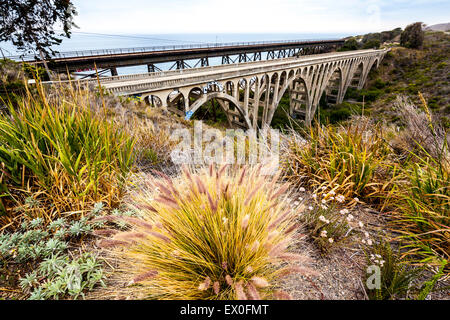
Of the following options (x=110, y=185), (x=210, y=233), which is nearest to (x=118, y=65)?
(x=110, y=185)

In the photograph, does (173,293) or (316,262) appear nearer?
(173,293)

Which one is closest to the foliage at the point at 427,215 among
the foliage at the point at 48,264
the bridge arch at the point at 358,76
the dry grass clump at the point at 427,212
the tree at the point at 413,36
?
the dry grass clump at the point at 427,212

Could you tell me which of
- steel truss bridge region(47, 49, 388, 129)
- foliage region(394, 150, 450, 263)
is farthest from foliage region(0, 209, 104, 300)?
steel truss bridge region(47, 49, 388, 129)

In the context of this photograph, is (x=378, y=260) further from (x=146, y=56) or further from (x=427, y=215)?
(x=146, y=56)

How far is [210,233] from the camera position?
5.04 ft

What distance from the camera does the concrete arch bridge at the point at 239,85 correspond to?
1311 cm

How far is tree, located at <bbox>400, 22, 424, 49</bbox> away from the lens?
51750 mm

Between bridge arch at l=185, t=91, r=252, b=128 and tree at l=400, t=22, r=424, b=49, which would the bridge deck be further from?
tree at l=400, t=22, r=424, b=49

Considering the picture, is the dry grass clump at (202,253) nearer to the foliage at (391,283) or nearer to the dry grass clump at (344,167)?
the foliage at (391,283)

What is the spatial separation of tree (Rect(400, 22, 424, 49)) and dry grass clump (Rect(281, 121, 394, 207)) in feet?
241

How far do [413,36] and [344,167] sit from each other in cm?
7660

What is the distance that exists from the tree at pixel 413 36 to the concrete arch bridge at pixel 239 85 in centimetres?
1813
